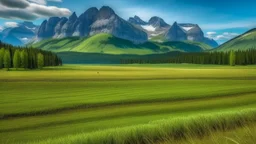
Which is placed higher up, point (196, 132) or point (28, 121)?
point (196, 132)

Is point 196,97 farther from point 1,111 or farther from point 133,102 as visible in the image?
point 1,111

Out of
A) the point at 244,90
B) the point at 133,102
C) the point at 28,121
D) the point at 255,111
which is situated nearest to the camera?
the point at 255,111

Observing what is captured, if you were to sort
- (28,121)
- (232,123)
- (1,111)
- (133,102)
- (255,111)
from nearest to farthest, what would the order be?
(232,123) < (255,111) < (28,121) < (1,111) < (133,102)

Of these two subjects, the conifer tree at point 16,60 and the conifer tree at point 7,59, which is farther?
the conifer tree at point 16,60

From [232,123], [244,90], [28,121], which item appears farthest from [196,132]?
[244,90]

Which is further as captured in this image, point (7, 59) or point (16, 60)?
point (16, 60)

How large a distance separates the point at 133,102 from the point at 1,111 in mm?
18439

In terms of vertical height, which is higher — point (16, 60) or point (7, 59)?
point (7, 59)

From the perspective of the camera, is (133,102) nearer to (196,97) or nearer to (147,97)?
(147,97)

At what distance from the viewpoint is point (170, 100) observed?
44.7 meters

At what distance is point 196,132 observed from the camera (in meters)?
17.9

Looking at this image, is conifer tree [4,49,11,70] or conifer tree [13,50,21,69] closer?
conifer tree [4,49,11,70]

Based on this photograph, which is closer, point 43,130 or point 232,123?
point 232,123

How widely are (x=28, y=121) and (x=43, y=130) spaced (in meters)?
5.68
